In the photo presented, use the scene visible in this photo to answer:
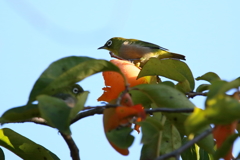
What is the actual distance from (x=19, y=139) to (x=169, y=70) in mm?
1236

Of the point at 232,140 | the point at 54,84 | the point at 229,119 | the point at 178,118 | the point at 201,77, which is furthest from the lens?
the point at 201,77

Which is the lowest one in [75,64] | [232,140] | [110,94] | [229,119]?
[232,140]

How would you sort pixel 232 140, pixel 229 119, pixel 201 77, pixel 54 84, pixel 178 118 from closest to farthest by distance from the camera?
1. pixel 229 119
2. pixel 232 140
3. pixel 54 84
4. pixel 178 118
5. pixel 201 77

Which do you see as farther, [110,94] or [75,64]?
[110,94]

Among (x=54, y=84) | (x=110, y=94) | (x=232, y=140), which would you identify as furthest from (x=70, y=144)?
(x=232, y=140)

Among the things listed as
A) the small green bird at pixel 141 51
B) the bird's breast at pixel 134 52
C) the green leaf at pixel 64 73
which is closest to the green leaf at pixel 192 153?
the green leaf at pixel 64 73

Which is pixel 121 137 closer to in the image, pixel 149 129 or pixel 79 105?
pixel 149 129

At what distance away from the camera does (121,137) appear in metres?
2.15

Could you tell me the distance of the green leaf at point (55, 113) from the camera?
201cm

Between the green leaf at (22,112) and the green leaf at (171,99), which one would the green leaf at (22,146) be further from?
the green leaf at (171,99)

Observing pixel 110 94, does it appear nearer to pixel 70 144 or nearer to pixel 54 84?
pixel 70 144

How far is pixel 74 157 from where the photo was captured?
8.39 feet

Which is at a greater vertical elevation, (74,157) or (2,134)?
(2,134)

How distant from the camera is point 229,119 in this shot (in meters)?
1.85
